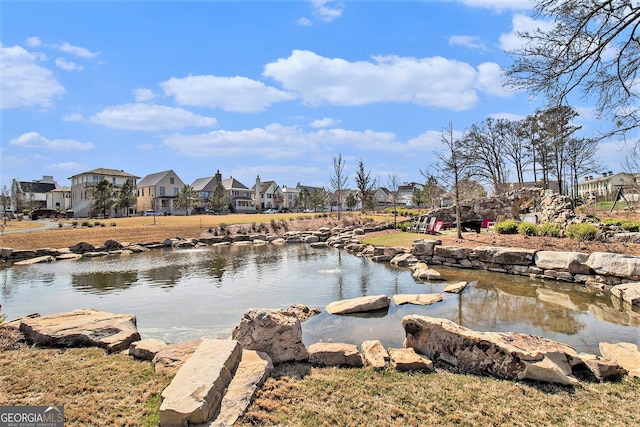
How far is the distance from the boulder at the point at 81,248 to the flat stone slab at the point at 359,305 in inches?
733

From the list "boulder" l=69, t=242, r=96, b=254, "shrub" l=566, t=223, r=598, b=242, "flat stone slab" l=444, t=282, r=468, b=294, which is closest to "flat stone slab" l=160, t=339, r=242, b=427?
"flat stone slab" l=444, t=282, r=468, b=294

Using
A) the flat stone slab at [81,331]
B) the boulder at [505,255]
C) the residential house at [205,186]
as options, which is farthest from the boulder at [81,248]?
the residential house at [205,186]

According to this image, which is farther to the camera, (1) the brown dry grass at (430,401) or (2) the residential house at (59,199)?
(2) the residential house at (59,199)

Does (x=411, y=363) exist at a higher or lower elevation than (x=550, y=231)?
lower

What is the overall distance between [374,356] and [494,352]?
1551mm

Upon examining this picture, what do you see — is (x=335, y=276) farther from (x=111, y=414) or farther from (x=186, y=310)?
(x=111, y=414)

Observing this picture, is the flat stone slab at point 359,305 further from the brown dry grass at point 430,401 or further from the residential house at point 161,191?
the residential house at point 161,191

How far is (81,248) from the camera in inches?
791

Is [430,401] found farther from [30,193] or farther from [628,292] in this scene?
[30,193]

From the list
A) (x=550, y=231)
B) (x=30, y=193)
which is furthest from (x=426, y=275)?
(x=30, y=193)

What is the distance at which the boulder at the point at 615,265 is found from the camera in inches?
353

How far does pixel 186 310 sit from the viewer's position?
818 centimetres

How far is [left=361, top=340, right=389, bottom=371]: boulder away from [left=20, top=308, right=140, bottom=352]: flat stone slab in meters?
3.79

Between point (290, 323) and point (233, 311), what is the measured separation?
11.6ft
